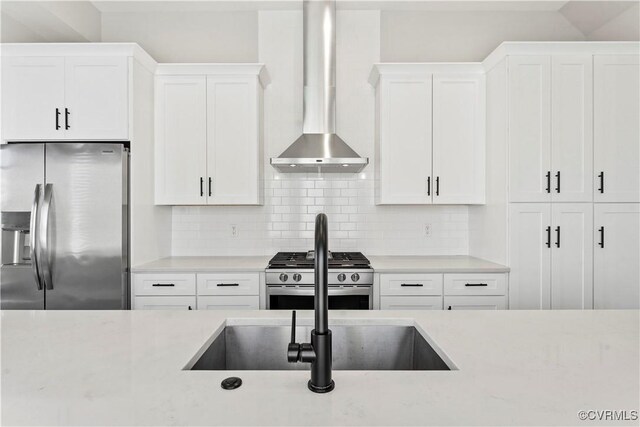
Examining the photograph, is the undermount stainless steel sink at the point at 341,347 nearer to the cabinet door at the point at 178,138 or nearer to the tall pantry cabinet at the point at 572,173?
the tall pantry cabinet at the point at 572,173

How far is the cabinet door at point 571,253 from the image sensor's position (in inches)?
111

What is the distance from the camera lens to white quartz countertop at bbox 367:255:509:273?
2.83 m

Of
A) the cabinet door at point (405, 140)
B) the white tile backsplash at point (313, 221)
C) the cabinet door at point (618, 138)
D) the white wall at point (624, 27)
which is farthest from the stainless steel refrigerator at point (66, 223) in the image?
the white wall at point (624, 27)

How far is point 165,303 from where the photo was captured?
2.86m

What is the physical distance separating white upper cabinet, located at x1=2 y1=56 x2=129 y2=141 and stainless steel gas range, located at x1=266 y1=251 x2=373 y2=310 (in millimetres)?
1567

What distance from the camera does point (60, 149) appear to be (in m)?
2.72

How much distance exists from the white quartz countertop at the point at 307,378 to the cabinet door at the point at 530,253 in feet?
5.10

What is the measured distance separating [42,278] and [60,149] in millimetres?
918

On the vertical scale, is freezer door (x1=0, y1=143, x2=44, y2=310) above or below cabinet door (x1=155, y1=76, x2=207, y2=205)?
below

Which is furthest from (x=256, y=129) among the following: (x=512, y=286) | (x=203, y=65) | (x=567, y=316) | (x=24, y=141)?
(x=567, y=316)

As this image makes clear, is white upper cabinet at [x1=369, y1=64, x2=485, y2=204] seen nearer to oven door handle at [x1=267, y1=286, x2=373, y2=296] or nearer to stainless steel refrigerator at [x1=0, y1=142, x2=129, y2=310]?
oven door handle at [x1=267, y1=286, x2=373, y2=296]

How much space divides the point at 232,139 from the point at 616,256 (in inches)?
123

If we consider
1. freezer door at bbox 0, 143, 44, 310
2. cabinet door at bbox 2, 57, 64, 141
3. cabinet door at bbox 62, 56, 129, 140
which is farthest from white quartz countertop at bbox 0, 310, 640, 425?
cabinet door at bbox 2, 57, 64, 141

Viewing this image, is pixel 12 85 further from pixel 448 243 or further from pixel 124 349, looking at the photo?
pixel 448 243
